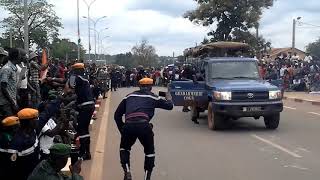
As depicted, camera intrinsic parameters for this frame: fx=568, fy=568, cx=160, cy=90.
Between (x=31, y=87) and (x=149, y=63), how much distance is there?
3723 inches

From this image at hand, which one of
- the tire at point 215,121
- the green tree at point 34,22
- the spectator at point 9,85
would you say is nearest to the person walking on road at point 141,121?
the spectator at point 9,85

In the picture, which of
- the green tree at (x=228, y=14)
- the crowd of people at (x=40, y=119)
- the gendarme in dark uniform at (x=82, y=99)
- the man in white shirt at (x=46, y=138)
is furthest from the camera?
the green tree at (x=228, y=14)

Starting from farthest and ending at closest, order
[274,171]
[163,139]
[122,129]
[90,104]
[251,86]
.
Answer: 1. [251,86]
2. [163,139]
3. [90,104]
4. [274,171]
5. [122,129]

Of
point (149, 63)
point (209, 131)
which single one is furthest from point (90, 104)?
point (149, 63)

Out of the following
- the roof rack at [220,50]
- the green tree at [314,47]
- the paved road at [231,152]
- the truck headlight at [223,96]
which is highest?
the green tree at [314,47]

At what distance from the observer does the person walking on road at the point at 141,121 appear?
8.22m

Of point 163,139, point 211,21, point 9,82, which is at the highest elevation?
point 211,21

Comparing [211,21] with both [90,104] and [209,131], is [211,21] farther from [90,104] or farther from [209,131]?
[90,104]

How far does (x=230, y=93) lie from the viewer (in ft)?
46.7

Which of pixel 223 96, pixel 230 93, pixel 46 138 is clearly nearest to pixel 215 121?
pixel 223 96

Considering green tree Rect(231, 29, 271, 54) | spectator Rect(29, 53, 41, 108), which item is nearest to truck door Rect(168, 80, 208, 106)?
spectator Rect(29, 53, 41, 108)

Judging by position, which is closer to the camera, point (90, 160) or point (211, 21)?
point (90, 160)

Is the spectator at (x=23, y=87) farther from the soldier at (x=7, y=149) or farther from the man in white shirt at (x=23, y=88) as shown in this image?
the soldier at (x=7, y=149)

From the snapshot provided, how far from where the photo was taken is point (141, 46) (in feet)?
358
